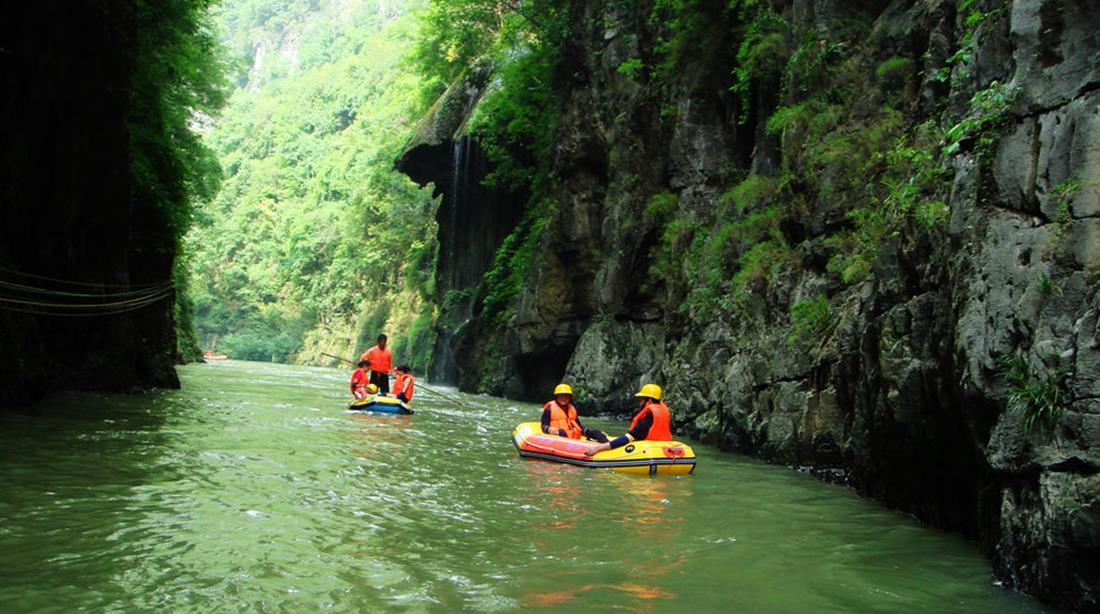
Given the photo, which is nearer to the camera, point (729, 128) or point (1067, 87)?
point (1067, 87)

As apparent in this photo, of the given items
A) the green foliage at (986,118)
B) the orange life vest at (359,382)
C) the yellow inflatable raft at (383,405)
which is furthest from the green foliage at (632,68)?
the green foliage at (986,118)

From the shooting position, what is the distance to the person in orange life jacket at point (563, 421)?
1120 centimetres

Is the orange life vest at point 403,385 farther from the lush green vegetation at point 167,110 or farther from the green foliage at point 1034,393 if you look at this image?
the green foliage at point 1034,393

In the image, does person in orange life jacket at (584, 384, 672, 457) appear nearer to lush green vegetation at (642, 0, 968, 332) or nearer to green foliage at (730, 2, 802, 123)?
lush green vegetation at (642, 0, 968, 332)

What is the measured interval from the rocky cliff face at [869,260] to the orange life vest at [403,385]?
15.5 feet

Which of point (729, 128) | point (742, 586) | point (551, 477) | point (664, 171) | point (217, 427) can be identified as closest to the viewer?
point (742, 586)

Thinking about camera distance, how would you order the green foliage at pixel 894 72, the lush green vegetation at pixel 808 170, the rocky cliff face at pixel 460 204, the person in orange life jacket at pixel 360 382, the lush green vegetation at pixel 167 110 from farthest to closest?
the rocky cliff face at pixel 460 204
the lush green vegetation at pixel 167 110
the person in orange life jacket at pixel 360 382
the green foliage at pixel 894 72
the lush green vegetation at pixel 808 170

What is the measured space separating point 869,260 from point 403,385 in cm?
971

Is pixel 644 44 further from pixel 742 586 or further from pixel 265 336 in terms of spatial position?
pixel 265 336

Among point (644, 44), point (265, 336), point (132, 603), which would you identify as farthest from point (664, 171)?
point (265, 336)

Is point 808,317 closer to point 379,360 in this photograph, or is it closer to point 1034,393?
point 1034,393

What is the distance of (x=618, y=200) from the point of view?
20.3 meters

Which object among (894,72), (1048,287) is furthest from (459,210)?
(1048,287)

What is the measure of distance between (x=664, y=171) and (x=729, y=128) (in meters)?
2.27
